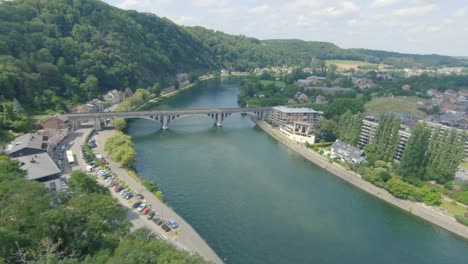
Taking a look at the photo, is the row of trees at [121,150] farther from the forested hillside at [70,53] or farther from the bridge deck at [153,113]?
the forested hillside at [70,53]

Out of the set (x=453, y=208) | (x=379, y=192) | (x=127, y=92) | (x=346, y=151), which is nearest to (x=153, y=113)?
(x=127, y=92)

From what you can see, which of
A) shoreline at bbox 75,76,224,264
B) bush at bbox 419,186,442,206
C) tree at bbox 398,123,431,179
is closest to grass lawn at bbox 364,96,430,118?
tree at bbox 398,123,431,179

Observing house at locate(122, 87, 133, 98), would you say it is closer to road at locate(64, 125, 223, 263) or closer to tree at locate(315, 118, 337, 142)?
road at locate(64, 125, 223, 263)

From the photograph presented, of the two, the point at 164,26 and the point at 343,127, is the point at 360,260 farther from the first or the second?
the point at 164,26

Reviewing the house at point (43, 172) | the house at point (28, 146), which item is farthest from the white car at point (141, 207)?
the house at point (28, 146)

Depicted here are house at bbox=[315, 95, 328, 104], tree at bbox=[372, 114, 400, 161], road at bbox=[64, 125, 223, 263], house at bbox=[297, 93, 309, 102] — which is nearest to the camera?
road at bbox=[64, 125, 223, 263]

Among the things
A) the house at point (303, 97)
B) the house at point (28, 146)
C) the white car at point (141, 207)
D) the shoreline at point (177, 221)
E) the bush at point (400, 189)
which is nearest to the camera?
the shoreline at point (177, 221)

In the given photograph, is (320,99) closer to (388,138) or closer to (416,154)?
(388,138)
